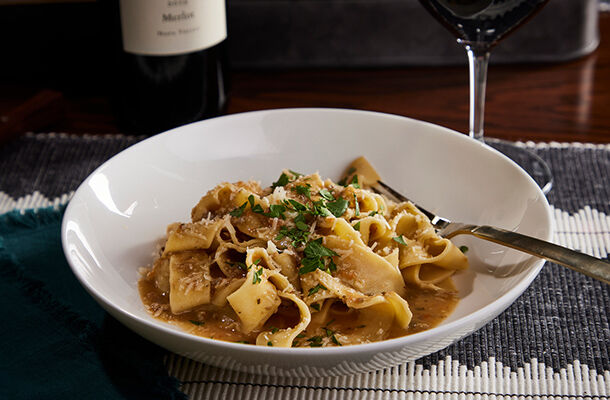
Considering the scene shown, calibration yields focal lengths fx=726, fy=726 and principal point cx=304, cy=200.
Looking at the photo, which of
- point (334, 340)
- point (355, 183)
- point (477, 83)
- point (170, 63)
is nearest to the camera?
point (334, 340)

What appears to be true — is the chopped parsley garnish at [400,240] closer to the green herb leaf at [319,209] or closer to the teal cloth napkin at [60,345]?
the green herb leaf at [319,209]

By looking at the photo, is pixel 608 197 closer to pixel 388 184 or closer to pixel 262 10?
pixel 388 184

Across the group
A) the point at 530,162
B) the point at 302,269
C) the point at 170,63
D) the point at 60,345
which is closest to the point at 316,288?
the point at 302,269

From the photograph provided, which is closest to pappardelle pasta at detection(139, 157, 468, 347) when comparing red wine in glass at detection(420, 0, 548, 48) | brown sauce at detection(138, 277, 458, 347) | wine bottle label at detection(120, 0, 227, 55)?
brown sauce at detection(138, 277, 458, 347)

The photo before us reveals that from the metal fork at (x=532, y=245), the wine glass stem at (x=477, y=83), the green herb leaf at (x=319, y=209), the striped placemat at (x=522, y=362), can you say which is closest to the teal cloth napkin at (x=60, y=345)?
the striped placemat at (x=522, y=362)

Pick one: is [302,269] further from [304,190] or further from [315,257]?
[304,190]

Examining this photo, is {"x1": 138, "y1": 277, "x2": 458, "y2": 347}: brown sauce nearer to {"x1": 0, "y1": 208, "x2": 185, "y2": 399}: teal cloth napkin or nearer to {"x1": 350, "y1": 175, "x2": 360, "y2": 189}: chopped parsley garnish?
{"x1": 0, "y1": 208, "x2": 185, "y2": 399}: teal cloth napkin
